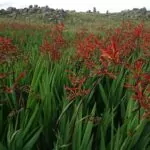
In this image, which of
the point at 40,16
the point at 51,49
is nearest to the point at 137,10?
the point at 40,16

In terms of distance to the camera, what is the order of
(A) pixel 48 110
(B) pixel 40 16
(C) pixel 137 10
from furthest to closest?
(C) pixel 137 10 < (B) pixel 40 16 < (A) pixel 48 110

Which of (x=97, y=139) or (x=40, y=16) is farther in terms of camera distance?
(x=40, y=16)

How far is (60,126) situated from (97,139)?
0.29 m

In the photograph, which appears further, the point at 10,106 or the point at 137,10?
the point at 137,10

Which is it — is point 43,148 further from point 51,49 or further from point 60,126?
point 51,49

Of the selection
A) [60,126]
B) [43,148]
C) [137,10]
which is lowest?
[137,10]

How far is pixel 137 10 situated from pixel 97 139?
3976 cm

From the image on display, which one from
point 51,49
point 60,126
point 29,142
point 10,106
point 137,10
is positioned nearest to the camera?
point 29,142

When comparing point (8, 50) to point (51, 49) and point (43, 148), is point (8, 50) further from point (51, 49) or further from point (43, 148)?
point (51, 49)

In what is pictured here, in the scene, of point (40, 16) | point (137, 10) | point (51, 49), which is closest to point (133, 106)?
point (51, 49)

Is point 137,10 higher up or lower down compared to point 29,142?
lower down

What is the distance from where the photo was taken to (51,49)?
12.6 ft

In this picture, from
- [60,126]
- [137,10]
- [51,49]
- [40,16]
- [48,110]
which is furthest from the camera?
[137,10]

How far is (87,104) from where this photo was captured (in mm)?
2896
